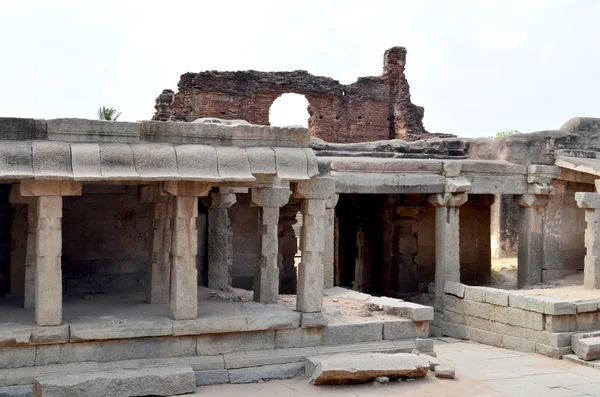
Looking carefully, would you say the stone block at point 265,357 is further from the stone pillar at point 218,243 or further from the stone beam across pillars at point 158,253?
the stone pillar at point 218,243

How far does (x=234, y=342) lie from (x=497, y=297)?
5719 mm

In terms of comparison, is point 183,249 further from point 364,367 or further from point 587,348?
point 587,348

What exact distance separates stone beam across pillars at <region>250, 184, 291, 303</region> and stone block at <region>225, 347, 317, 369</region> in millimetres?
1504

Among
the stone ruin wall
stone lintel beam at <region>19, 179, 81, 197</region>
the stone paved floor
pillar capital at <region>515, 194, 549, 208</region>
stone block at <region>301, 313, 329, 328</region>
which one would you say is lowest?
the stone paved floor

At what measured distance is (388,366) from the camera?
8.70m

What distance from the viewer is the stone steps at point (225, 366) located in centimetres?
760

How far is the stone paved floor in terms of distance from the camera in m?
8.30

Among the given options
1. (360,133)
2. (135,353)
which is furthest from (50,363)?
(360,133)

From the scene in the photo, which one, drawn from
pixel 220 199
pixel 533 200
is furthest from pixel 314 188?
pixel 533 200

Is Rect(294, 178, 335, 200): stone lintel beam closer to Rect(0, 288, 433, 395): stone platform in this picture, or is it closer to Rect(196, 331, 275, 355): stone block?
Rect(0, 288, 433, 395): stone platform

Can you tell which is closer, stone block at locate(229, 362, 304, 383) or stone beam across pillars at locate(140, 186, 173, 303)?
stone block at locate(229, 362, 304, 383)

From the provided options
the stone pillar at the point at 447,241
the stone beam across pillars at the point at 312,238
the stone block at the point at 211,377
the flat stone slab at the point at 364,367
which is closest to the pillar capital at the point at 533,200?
the stone pillar at the point at 447,241

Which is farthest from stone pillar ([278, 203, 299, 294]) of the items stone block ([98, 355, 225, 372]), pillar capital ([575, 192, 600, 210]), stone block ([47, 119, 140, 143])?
stone block ([47, 119, 140, 143])

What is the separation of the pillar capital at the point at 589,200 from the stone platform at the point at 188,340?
5156 mm
